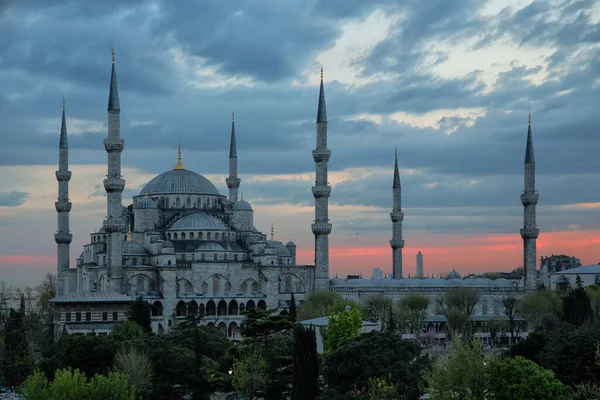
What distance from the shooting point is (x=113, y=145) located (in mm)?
64125

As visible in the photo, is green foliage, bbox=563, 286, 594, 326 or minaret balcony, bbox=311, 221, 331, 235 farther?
minaret balcony, bbox=311, 221, 331, 235

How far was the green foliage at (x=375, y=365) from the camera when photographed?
104 ft

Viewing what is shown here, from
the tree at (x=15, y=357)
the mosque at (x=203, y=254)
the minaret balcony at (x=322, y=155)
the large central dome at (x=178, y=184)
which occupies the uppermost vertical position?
the minaret balcony at (x=322, y=155)

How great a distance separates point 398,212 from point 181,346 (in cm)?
4080

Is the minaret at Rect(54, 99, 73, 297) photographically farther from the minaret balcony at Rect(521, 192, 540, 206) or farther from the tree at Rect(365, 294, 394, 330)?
the minaret balcony at Rect(521, 192, 540, 206)

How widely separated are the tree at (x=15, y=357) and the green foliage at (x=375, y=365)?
582 inches

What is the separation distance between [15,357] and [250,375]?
13.4 m

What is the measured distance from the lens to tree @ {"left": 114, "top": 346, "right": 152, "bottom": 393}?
35.3m

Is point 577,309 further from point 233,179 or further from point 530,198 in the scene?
point 233,179

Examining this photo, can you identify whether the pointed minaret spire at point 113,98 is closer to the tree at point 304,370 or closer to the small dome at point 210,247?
the small dome at point 210,247

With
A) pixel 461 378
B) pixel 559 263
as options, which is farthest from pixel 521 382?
pixel 559 263

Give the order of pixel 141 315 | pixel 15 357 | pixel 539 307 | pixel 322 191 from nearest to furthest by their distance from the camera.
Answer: pixel 15 357, pixel 141 315, pixel 539 307, pixel 322 191

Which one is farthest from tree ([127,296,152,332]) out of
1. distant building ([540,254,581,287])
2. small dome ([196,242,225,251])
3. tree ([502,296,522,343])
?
distant building ([540,254,581,287])

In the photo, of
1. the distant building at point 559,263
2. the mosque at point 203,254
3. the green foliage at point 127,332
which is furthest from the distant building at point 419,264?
the green foliage at point 127,332
